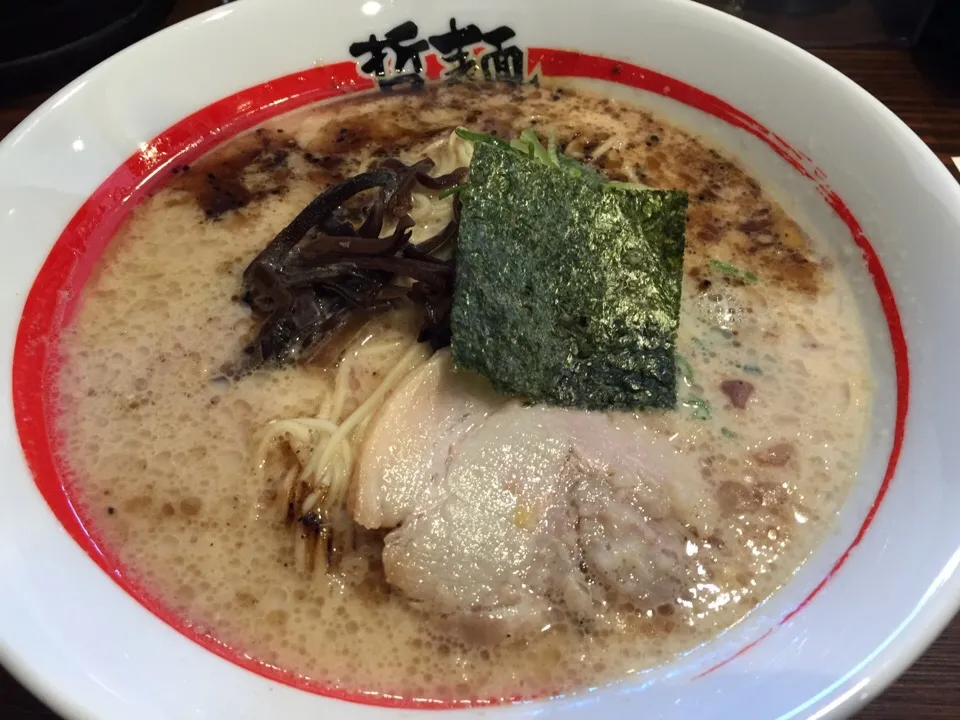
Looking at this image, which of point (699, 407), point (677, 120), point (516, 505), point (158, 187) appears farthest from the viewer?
point (677, 120)

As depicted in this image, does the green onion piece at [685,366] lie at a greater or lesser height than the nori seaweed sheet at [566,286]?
lesser

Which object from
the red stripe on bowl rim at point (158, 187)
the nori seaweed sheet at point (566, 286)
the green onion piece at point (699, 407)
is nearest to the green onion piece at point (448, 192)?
the nori seaweed sheet at point (566, 286)

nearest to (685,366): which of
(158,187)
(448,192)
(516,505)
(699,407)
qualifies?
(699,407)

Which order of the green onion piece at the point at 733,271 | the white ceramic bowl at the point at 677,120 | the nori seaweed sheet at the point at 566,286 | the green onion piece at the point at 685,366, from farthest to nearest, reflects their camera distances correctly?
the green onion piece at the point at 733,271 → the green onion piece at the point at 685,366 → the nori seaweed sheet at the point at 566,286 → the white ceramic bowl at the point at 677,120

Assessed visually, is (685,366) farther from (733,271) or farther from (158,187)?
(158,187)

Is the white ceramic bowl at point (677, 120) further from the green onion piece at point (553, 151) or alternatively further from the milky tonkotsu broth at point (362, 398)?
the green onion piece at point (553, 151)

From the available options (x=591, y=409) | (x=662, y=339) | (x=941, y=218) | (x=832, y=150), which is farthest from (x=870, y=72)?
(x=591, y=409)
